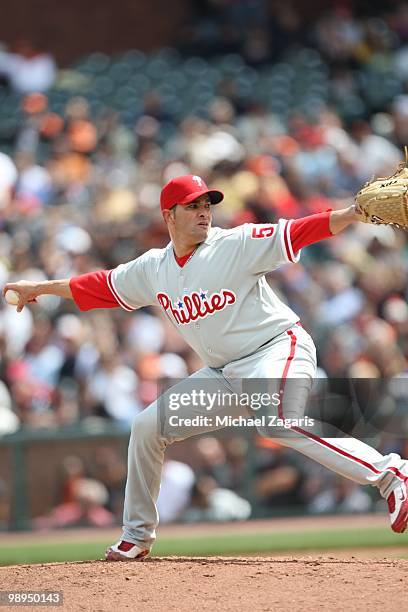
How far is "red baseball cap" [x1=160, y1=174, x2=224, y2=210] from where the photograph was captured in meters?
5.36

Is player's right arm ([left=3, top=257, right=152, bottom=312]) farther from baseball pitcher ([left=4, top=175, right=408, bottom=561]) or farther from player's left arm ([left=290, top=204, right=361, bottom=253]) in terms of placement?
player's left arm ([left=290, top=204, right=361, bottom=253])

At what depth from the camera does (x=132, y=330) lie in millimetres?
9977

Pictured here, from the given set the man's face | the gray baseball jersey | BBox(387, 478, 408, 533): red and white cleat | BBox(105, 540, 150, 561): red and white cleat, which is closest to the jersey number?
the gray baseball jersey

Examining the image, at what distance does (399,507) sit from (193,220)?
165 cm

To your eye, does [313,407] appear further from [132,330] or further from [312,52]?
[312,52]

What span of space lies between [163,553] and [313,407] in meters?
1.79

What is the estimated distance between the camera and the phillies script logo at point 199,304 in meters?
5.28

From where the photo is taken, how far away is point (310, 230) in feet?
16.7

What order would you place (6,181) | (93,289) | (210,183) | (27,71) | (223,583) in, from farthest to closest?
1. (27,71)
2. (6,181)
3. (210,183)
4. (93,289)
5. (223,583)

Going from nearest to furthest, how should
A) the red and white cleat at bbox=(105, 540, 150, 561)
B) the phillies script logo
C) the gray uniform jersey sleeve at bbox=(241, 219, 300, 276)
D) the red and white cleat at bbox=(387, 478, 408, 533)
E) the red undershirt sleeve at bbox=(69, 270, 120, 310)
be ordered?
the red and white cleat at bbox=(387, 478, 408, 533)
the gray uniform jersey sleeve at bbox=(241, 219, 300, 276)
the phillies script logo
the red and white cleat at bbox=(105, 540, 150, 561)
the red undershirt sleeve at bbox=(69, 270, 120, 310)

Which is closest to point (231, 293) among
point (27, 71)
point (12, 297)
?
point (12, 297)

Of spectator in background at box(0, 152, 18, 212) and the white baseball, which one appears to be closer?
the white baseball

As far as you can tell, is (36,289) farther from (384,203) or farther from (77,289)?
(384,203)

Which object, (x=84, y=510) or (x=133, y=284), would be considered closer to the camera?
(x=133, y=284)
